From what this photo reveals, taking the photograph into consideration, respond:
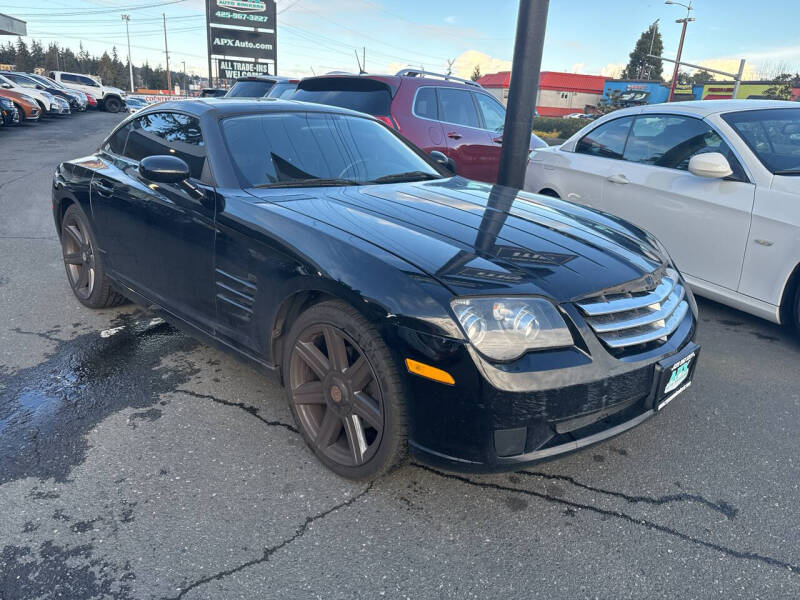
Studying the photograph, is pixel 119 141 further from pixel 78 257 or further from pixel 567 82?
pixel 567 82

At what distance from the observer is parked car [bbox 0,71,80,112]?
25.6m

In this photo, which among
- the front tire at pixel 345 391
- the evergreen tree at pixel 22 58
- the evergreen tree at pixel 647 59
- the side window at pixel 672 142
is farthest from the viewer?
the evergreen tree at pixel 22 58

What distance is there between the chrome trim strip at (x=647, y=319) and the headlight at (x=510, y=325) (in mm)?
163

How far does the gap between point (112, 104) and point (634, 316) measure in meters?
41.0

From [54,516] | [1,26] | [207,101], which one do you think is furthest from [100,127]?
[54,516]

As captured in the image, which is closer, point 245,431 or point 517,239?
point 517,239

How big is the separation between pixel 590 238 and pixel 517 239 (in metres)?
0.42

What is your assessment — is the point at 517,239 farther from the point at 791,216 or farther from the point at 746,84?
the point at 746,84

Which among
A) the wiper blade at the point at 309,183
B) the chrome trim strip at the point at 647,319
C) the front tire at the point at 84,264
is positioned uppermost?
the wiper blade at the point at 309,183

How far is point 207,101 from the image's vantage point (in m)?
3.44

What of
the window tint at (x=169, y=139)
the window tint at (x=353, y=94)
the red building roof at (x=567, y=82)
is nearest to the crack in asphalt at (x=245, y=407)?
the window tint at (x=169, y=139)

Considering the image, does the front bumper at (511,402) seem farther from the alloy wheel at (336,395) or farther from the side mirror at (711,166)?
the side mirror at (711,166)

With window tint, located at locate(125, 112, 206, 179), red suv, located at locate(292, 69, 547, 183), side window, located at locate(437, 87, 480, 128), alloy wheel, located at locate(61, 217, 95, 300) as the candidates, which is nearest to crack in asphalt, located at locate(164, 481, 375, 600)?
window tint, located at locate(125, 112, 206, 179)

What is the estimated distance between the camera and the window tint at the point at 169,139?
3176mm
